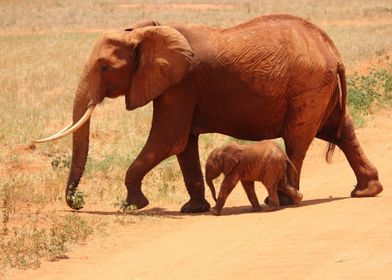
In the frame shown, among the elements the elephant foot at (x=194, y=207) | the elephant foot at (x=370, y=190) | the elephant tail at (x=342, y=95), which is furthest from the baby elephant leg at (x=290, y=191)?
the elephant tail at (x=342, y=95)

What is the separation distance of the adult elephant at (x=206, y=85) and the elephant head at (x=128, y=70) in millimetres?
11

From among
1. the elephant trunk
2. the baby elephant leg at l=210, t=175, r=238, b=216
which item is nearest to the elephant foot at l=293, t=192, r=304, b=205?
the baby elephant leg at l=210, t=175, r=238, b=216

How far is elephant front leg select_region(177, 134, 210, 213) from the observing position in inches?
484

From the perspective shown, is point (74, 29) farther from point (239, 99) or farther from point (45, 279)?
point (45, 279)

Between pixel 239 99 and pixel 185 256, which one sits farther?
pixel 239 99

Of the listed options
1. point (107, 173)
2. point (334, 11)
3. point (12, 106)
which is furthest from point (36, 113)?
point (334, 11)

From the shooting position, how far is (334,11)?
47250mm

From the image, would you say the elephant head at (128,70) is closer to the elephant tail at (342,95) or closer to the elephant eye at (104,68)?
the elephant eye at (104,68)

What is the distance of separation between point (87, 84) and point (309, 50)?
251 centimetres

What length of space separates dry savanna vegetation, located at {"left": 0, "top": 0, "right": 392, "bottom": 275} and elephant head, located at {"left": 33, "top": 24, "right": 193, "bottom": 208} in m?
0.92

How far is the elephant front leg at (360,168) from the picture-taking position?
40.4 ft

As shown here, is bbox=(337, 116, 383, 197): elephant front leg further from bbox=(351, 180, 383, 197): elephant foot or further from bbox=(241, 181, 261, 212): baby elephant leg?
bbox=(241, 181, 261, 212): baby elephant leg

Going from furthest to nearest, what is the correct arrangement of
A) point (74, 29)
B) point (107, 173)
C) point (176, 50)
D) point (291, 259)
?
point (74, 29), point (107, 173), point (176, 50), point (291, 259)

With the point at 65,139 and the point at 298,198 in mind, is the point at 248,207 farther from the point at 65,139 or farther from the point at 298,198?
the point at 65,139
